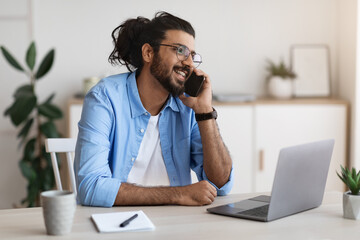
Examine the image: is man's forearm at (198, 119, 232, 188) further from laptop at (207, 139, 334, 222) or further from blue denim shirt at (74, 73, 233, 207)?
laptop at (207, 139, 334, 222)

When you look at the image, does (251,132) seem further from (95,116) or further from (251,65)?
(95,116)

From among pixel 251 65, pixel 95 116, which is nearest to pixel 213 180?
pixel 95 116

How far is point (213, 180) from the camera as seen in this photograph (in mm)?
2100

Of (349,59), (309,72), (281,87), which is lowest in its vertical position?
(281,87)

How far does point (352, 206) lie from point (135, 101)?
96 cm

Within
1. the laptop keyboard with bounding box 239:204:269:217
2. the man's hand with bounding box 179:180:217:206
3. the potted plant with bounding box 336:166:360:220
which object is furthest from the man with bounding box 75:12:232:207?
the potted plant with bounding box 336:166:360:220

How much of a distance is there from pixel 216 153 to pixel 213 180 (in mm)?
108

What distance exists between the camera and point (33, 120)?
3775 millimetres

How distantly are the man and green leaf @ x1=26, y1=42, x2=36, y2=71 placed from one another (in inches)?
59.3

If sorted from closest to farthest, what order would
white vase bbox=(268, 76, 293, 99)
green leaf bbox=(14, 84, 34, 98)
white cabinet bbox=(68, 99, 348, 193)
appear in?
green leaf bbox=(14, 84, 34, 98) < white cabinet bbox=(68, 99, 348, 193) < white vase bbox=(268, 76, 293, 99)

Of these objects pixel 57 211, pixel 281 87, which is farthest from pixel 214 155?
pixel 281 87

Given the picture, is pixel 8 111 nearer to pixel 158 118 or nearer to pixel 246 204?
pixel 158 118

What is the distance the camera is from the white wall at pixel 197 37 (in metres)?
4.01

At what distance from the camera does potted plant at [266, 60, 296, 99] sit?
13.5 feet
